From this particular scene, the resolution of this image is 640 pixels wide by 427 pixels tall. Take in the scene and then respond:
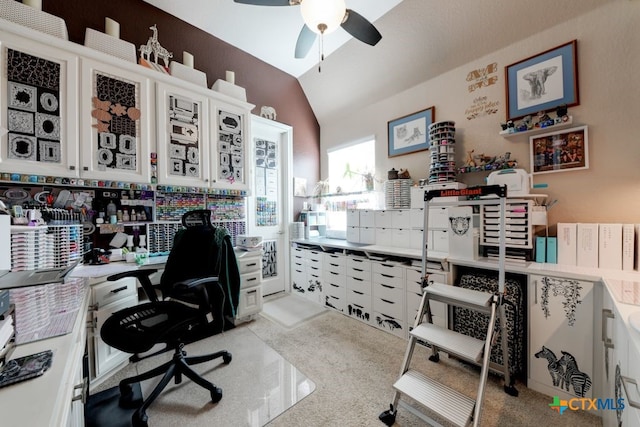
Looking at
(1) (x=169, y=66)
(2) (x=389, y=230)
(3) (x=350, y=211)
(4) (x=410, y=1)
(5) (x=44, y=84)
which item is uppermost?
(4) (x=410, y=1)

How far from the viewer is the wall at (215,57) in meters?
2.15

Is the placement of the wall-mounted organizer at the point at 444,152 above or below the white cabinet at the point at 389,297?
above

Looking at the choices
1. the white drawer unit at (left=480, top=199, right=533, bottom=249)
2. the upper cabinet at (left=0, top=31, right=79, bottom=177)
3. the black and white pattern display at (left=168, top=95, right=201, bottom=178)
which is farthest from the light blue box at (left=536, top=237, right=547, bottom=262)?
the upper cabinet at (left=0, top=31, right=79, bottom=177)

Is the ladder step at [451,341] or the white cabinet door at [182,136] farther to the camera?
the white cabinet door at [182,136]

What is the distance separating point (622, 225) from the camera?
158cm

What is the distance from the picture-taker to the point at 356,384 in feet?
5.71

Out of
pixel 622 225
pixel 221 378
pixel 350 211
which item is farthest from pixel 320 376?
pixel 622 225

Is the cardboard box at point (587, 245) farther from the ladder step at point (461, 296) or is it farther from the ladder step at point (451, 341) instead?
the ladder step at point (451, 341)

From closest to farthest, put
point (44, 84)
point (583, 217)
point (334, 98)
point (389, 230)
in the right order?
point (44, 84) → point (583, 217) → point (389, 230) → point (334, 98)

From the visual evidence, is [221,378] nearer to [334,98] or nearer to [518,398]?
[518,398]

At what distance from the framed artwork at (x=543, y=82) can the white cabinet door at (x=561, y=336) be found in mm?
1444

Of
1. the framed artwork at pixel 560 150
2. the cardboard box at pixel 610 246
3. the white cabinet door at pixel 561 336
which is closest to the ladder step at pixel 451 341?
the white cabinet door at pixel 561 336

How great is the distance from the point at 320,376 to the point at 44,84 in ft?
9.67

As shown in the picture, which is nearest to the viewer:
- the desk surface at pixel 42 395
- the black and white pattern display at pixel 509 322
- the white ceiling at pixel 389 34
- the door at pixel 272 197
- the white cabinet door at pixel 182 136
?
the desk surface at pixel 42 395
